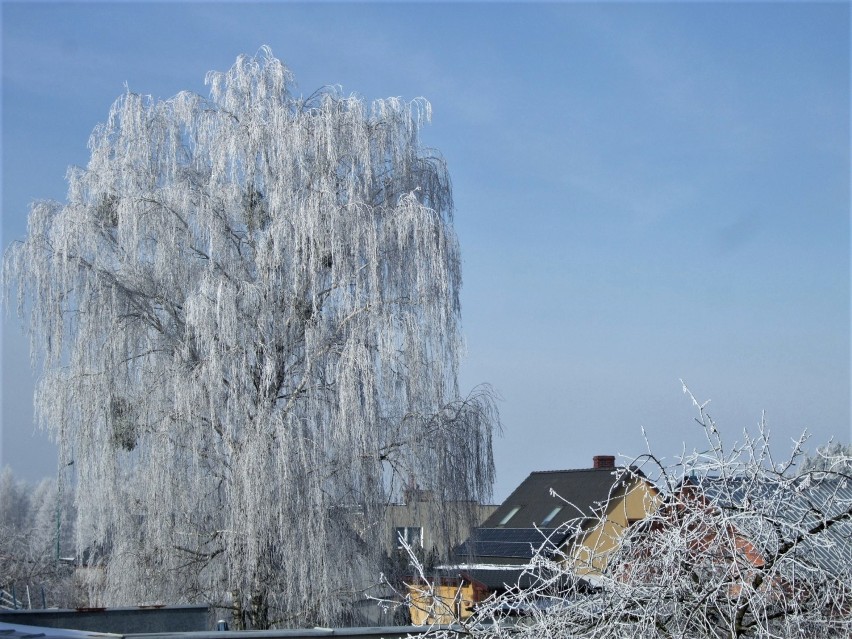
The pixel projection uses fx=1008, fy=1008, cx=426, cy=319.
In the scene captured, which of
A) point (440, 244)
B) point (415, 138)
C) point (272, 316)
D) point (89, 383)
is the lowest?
point (89, 383)

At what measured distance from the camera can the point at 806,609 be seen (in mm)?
3990

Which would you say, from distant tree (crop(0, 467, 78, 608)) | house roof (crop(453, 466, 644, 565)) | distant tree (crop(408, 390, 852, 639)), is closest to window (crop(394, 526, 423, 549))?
house roof (crop(453, 466, 644, 565))

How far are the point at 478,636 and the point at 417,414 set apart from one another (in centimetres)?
1123

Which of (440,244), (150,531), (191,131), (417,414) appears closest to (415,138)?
(440,244)

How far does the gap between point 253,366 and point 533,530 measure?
12266 mm

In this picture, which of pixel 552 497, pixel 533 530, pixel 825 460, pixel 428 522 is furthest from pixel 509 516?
pixel 825 460

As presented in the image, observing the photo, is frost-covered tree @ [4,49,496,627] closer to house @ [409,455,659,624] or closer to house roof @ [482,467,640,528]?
house @ [409,455,659,624]

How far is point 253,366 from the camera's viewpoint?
50.7 feet

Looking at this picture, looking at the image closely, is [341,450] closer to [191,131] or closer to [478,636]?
[191,131]

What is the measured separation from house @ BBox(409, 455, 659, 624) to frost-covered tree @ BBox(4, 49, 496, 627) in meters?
1.27

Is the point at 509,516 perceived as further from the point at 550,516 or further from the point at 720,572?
the point at 720,572

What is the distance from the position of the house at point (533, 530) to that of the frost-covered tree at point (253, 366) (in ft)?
4.16

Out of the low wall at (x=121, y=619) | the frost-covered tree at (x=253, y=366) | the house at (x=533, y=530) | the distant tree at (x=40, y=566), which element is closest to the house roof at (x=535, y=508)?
the house at (x=533, y=530)

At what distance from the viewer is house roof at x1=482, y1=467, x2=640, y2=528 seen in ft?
84.6
